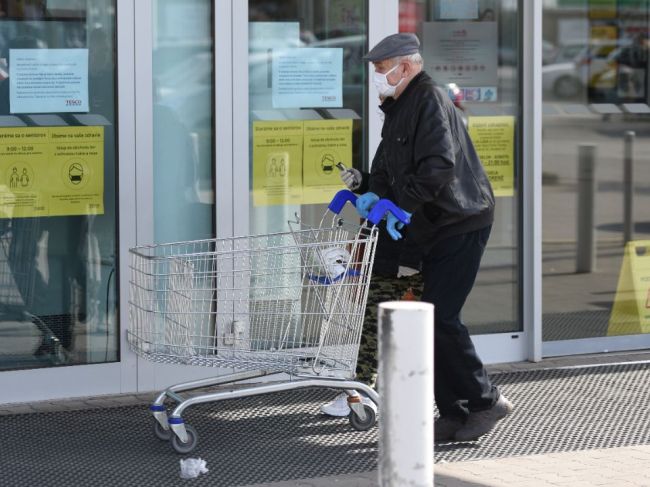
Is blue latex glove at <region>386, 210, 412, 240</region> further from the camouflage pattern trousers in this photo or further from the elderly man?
the camouflage pattern trousers

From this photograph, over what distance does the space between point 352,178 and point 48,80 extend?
1.72m

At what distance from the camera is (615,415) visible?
23.7ft

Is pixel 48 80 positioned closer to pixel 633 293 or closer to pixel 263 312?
pixel 263 312

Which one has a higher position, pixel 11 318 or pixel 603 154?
pixel 603 154

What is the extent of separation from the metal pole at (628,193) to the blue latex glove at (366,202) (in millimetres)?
3178

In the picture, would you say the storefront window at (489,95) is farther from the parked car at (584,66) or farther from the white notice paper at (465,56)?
the parked car at (584,66)

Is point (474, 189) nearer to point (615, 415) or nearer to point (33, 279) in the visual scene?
point (615, 415)

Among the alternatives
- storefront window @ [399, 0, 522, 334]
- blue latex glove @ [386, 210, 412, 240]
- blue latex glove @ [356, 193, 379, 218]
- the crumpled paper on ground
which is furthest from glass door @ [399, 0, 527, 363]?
the crumpled paper on ground

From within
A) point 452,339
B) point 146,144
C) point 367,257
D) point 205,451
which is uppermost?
point 146,144

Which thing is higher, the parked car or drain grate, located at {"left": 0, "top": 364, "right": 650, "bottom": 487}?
the parked car

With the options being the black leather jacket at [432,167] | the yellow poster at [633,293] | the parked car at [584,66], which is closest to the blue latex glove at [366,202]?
the black leather jacket at [432,167]

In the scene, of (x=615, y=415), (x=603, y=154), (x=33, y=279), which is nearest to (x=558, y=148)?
(x=603, y=154)

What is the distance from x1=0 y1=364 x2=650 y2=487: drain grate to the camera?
6223 mm

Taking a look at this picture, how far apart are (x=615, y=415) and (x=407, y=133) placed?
199cm
